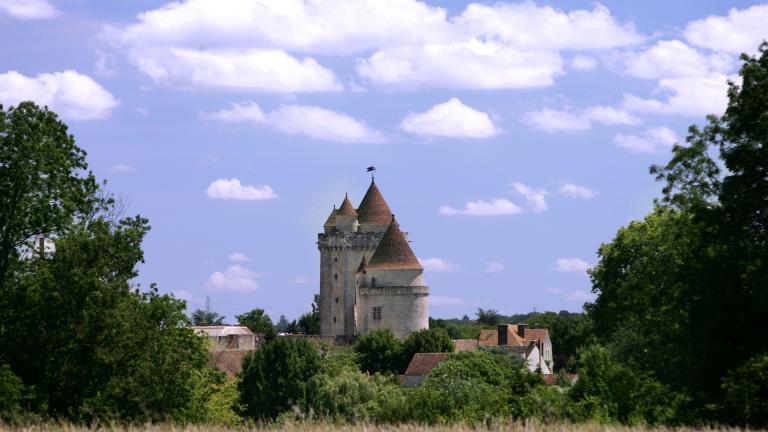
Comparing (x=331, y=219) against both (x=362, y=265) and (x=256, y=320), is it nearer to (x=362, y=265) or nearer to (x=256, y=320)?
(x=362, y=265)

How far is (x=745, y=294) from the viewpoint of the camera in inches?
1228

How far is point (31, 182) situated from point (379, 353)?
6553 centimetres

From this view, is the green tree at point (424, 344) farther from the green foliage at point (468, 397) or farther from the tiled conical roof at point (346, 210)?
the green foliage at point (468, 397)

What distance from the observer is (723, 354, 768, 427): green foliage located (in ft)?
94.3

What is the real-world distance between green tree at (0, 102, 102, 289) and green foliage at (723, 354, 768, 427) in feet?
54.2

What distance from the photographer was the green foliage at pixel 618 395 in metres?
32.0

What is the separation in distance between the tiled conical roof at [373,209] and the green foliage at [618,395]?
8580cm

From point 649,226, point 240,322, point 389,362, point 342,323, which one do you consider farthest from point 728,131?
point 240,322

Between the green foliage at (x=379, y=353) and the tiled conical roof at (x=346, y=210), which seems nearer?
the green foliage at (x=379, y=353)

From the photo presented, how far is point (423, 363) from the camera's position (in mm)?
84688

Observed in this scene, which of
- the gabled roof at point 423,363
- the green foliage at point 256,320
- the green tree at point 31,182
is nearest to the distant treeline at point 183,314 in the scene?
the green tree at point 31,182

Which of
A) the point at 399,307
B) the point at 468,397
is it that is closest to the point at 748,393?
the point at 468,397

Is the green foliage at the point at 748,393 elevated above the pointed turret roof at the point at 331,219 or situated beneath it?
situated beneath

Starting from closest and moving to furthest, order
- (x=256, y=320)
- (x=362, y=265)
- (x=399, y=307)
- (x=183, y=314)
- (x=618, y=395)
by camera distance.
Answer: (x=618, y=395) < (x=183, y=314) < (x=399, y=307) < (x=362, y=265) < (x=256, y=320)
